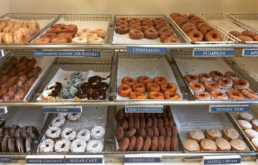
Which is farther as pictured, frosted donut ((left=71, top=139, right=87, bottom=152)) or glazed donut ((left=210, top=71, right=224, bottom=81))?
glazed donut ((left=210, top=71, right=224, bottom=81))

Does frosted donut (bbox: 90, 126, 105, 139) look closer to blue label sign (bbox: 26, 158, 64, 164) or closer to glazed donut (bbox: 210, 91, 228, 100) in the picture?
blue label sign (bbox: 26, 158, 64, 164)

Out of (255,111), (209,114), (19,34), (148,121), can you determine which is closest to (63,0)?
(19,34)

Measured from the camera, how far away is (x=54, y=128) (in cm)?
237

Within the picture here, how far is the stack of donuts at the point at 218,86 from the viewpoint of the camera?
7.15 ft

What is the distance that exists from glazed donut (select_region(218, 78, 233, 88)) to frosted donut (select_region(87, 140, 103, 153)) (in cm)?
128

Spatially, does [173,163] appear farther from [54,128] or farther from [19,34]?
[19,34]

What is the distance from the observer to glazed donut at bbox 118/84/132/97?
2.18m

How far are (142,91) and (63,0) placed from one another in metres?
1.52

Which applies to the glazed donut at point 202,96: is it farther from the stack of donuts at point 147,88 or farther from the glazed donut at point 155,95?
the glazed donut at point 155,95

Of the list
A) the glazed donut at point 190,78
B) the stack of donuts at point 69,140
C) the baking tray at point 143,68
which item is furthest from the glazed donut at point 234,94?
the stack of donuts at point 69,140

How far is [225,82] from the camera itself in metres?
2.41

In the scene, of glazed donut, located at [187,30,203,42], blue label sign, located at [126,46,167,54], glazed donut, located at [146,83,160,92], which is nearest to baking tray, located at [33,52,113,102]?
glazed donut, located at [146,83,160,92]

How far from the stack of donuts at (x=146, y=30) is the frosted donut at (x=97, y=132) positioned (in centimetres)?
92

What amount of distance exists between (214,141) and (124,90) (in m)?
0.96
